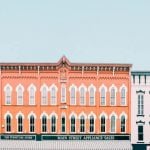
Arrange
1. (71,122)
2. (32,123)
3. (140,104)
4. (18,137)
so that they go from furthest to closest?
(140,104)
(71,122)
(32,123)
(18,137)

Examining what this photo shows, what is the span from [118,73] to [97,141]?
7.10 meters

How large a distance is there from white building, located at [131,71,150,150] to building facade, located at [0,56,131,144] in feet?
1.90

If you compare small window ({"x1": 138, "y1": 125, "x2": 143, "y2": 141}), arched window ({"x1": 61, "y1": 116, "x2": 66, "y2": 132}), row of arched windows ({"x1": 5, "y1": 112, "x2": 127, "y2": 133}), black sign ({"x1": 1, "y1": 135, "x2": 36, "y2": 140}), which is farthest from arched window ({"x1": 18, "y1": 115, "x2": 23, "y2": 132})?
small window ({"x1": 138, "y1": 125, "x2": 143, "y2": 141})

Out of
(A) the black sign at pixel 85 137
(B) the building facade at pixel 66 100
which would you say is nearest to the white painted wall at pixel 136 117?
(B) the building facade at pixel 66 100

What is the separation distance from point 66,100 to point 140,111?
295 inches

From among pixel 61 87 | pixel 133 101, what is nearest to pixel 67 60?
pixel 61 87

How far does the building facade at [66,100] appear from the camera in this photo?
62.4 meters

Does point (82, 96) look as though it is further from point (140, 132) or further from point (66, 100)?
point (140, 132)

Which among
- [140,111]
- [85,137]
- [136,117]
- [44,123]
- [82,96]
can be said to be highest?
[82,96]

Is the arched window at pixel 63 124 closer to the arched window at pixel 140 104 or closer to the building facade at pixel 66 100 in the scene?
the building facade at pixel 66 100

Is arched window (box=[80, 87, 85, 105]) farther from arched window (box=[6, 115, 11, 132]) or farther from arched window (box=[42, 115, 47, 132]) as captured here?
arched window (box=[6, 115, 11, 132])

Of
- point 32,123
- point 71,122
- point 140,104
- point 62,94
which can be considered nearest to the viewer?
point 32,123

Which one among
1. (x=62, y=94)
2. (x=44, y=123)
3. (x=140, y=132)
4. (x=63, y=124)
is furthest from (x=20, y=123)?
(x=140, y=132)

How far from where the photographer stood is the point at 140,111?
206 feet
